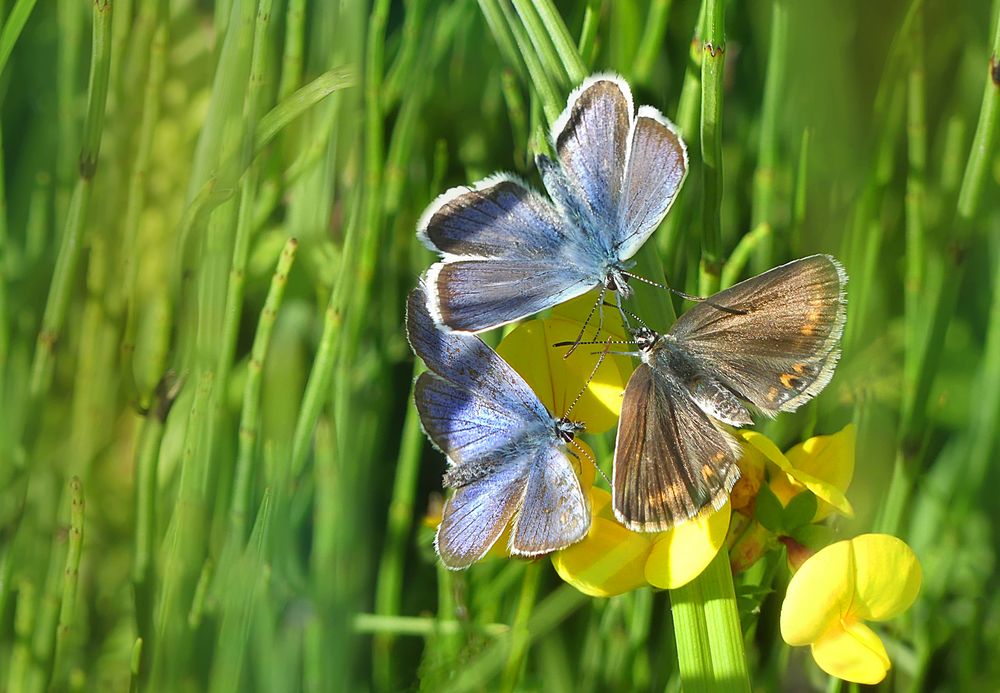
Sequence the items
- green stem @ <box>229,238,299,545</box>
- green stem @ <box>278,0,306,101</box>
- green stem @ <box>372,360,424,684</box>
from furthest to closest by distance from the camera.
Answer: green stem @ <box>372,360,424,684</box> → green stem @ <box>278,0,306,101</box> → green stem @ <box>229,238,299,545</box>

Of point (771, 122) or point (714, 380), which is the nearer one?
point (714, 380)

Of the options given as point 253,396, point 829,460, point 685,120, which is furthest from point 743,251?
point 253,396

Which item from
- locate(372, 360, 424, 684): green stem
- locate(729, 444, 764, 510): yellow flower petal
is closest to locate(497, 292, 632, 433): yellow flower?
locate(729, 444, 764, 510): yellow flower petal

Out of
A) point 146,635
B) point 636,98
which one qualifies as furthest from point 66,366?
point 636,98

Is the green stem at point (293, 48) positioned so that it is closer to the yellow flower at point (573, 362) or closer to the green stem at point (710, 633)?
the yellow flower at point (573, 362)

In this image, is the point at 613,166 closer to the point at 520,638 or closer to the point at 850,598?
Result: the point at 850,598

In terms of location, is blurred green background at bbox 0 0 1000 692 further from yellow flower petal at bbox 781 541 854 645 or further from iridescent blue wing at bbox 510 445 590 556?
iridescent blue wing at bbox 510 445 590 556
